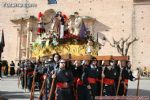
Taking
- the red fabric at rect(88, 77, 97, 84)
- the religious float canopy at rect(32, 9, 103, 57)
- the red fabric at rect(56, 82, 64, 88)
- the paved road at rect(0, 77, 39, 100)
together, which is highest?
the religious float canopy at rect(32, 9, 103, 57)

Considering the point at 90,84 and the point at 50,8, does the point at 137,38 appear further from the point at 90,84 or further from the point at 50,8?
the point at 90,84

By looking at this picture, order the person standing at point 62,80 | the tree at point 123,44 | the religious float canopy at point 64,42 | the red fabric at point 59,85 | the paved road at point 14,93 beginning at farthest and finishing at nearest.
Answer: the tree at point 123,44, the religious float canopy at point 64,42, the paved road at point 14,93, the red fabric at point 59,85, the person standing at point 62,80

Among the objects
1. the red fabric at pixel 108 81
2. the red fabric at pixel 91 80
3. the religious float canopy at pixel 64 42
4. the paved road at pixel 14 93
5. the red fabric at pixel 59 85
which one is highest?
the religious float canopy at pixel 64 42

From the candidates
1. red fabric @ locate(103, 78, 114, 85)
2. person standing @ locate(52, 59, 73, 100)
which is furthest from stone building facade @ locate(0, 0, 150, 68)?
person standing @ locate(52, 59, 73, 100)

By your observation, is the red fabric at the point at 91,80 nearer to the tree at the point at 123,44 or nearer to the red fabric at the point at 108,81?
the red fabric at the point at 108,81

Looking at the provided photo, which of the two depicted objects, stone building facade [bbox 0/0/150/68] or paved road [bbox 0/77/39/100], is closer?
paved road [bbox 0/77/39/100]

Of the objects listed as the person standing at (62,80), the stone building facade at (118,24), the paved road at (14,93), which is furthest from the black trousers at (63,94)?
the stone building facade at (118,24)

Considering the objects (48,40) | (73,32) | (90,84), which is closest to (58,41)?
(48,40)

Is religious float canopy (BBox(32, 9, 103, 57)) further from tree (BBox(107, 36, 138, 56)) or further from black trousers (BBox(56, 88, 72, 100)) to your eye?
tree (BBox(107, 36, 138, 56))

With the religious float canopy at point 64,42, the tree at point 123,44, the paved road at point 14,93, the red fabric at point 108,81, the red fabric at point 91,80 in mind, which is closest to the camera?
the red fabric at point 91,80

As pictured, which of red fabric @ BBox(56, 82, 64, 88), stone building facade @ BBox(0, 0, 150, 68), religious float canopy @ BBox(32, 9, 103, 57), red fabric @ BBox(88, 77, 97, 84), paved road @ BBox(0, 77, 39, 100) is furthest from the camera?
stone building facade @ BBox(0, 0, 150, 68)

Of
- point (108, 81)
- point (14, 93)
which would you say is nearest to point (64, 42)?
point (14, 93)

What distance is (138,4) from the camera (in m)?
45.1

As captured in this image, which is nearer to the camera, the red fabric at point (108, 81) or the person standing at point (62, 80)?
the person standing at point (62, 80)
